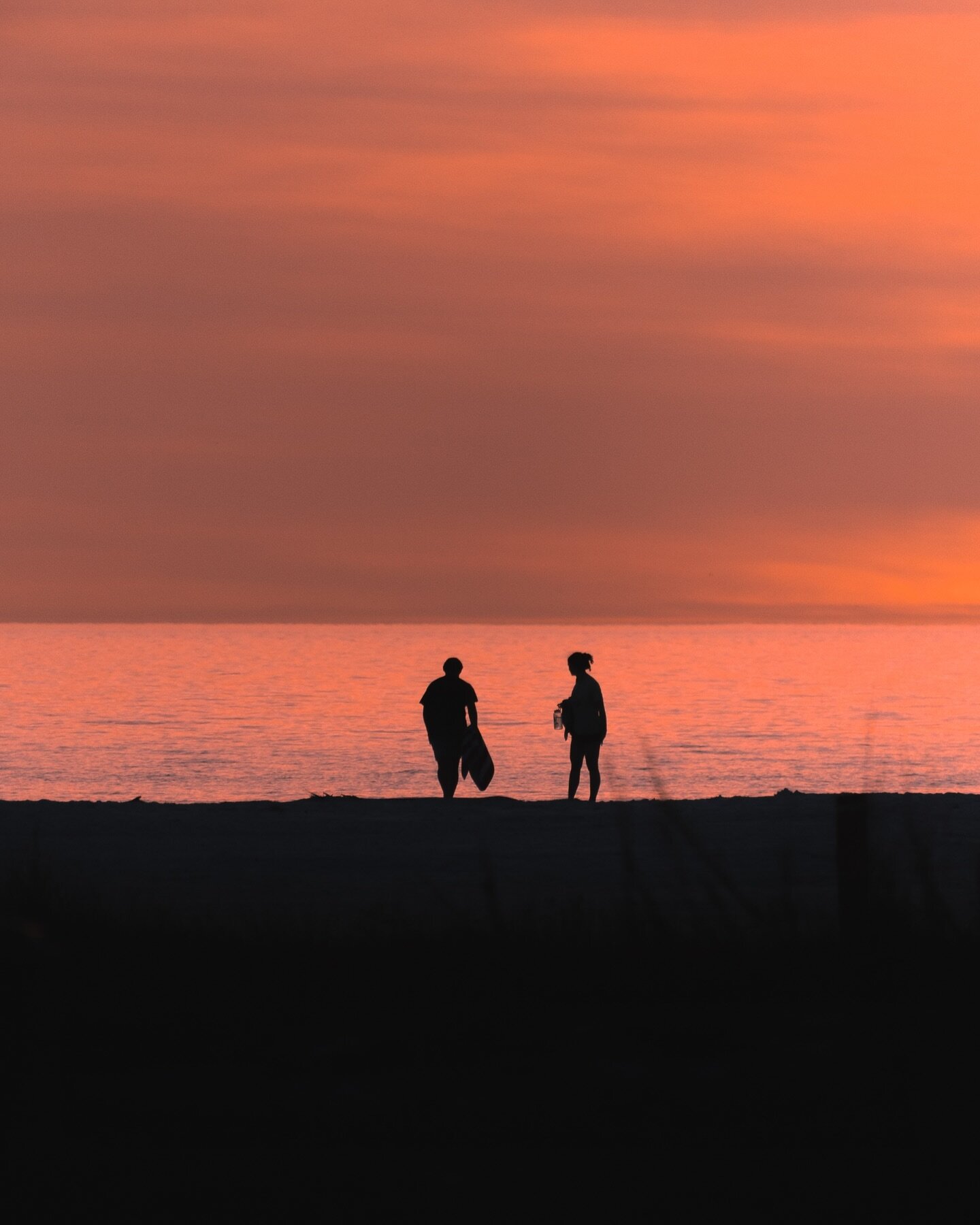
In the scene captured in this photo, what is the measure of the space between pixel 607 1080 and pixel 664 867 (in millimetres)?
7079

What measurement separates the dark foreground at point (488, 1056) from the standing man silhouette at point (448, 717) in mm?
8666

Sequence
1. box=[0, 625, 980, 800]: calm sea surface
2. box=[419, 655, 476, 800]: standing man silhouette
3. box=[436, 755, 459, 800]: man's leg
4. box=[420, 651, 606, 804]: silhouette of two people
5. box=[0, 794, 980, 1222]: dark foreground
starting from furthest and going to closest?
box=[0, 625, 980, 800]: calm sea surface, box=[436, 755, 459, 800]: man's leg, box=[419, 655, 476, 800]: standing man silhouette, box=[420, 651, 606, 804]: silhouette of two people, box=[0, 794, 980, 1222]: dark foreground

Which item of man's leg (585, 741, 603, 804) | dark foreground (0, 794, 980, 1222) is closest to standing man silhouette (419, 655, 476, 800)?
man's leg (585, 741, 603, 804)

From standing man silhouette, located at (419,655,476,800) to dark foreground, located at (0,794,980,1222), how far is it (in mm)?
8666

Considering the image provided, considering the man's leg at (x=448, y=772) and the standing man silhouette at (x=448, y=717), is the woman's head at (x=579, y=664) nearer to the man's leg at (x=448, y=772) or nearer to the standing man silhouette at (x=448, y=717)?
the standing man silhouette at (x=448, y=717)

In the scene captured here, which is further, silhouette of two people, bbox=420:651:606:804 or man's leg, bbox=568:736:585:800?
man's leg, bbox=568:736:585:800

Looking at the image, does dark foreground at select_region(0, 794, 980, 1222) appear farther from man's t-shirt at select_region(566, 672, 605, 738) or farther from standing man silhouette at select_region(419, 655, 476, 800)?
standing man silhouette at select_region(419, 655, 476, 800)

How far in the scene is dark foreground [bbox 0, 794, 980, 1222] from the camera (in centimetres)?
673

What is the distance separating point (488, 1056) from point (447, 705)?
1216cm

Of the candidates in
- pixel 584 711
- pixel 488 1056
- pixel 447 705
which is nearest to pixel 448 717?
pixel 447 705

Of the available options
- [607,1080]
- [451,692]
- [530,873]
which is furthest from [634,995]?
[451,692]

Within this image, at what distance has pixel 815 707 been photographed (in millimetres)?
97375

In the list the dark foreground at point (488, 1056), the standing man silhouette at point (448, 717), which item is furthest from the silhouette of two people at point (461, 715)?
the dark foreground at point (488, 1056)

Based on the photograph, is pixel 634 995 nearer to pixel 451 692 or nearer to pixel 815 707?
pixel 451 692
